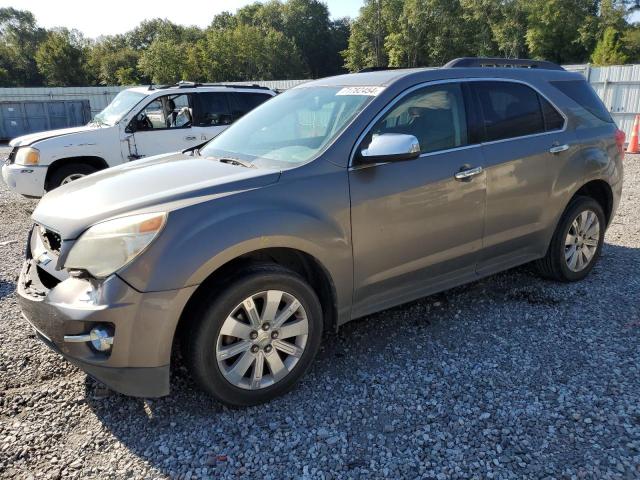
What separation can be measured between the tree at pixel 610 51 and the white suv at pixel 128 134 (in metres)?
41.4

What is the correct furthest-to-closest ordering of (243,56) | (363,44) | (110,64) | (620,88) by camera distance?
(110,64) → (363,44) → (243,56) → (620,88)

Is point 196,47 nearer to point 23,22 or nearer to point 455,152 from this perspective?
point 23,22

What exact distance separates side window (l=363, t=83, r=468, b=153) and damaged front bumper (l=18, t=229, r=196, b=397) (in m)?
1.76

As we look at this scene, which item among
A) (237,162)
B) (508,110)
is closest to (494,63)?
(508,110)

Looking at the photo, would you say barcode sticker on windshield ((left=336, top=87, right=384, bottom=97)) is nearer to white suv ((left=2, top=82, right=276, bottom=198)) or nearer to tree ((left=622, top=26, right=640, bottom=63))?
white suv ((left=2, top=82, right=276, bottom=198))

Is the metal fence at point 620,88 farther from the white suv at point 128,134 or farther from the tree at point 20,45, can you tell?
the tree at point 20,45

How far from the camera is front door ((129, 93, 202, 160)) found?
26.2 ft

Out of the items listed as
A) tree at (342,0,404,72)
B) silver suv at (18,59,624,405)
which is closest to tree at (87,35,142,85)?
tree at (342,0,404,72)

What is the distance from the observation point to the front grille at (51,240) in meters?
2.90

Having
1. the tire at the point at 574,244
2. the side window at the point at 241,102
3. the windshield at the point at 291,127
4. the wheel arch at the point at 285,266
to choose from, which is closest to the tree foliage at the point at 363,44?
the side window at the point at 241,102

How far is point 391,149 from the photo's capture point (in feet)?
9.75

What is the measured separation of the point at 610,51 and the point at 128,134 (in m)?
46.7

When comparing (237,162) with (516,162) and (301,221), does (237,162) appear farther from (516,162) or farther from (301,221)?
(516,162)

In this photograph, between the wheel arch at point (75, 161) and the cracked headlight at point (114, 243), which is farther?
the wheel arch at point (75, 161)
